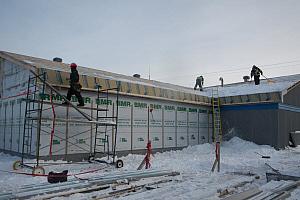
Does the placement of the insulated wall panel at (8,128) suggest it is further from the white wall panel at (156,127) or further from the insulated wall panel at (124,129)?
the white wall panel at (156,127)

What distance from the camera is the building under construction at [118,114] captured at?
1082cm

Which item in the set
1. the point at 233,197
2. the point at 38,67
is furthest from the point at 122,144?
the point at 233,197

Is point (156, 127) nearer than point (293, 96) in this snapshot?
Yes

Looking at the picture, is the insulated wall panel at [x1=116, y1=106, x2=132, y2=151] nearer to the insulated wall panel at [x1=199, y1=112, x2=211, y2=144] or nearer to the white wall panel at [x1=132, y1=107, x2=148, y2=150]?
the white wall panel at [x1=132, y1=107, x2=148, y2=150]

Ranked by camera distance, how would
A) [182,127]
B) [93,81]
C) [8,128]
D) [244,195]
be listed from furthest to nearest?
1. [182,127]
2. [8,128]
3. [93,81]
4. [244,195]

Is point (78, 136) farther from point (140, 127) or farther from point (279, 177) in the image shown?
point (279, 177)

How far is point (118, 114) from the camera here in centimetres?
1341

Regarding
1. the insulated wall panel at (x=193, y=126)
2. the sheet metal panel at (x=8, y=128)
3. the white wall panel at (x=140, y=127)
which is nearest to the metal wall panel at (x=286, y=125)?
the insulated wall panel at (x=193, y=126)

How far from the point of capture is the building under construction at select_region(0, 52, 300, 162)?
35.5 feet

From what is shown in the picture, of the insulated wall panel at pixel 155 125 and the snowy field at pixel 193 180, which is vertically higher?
the insulated wall panel at pixel 155 125

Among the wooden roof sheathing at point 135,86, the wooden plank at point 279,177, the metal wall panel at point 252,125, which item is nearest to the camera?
the wooden plank at point 279,177

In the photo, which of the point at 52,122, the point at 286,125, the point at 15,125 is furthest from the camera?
the point at 286,125

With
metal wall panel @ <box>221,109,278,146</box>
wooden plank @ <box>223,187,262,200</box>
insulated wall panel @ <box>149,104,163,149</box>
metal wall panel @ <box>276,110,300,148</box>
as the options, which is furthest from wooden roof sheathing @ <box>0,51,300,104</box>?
wooden plank @ <box>223,187,262,200</box>

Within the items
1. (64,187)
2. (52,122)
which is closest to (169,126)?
(52,122)
